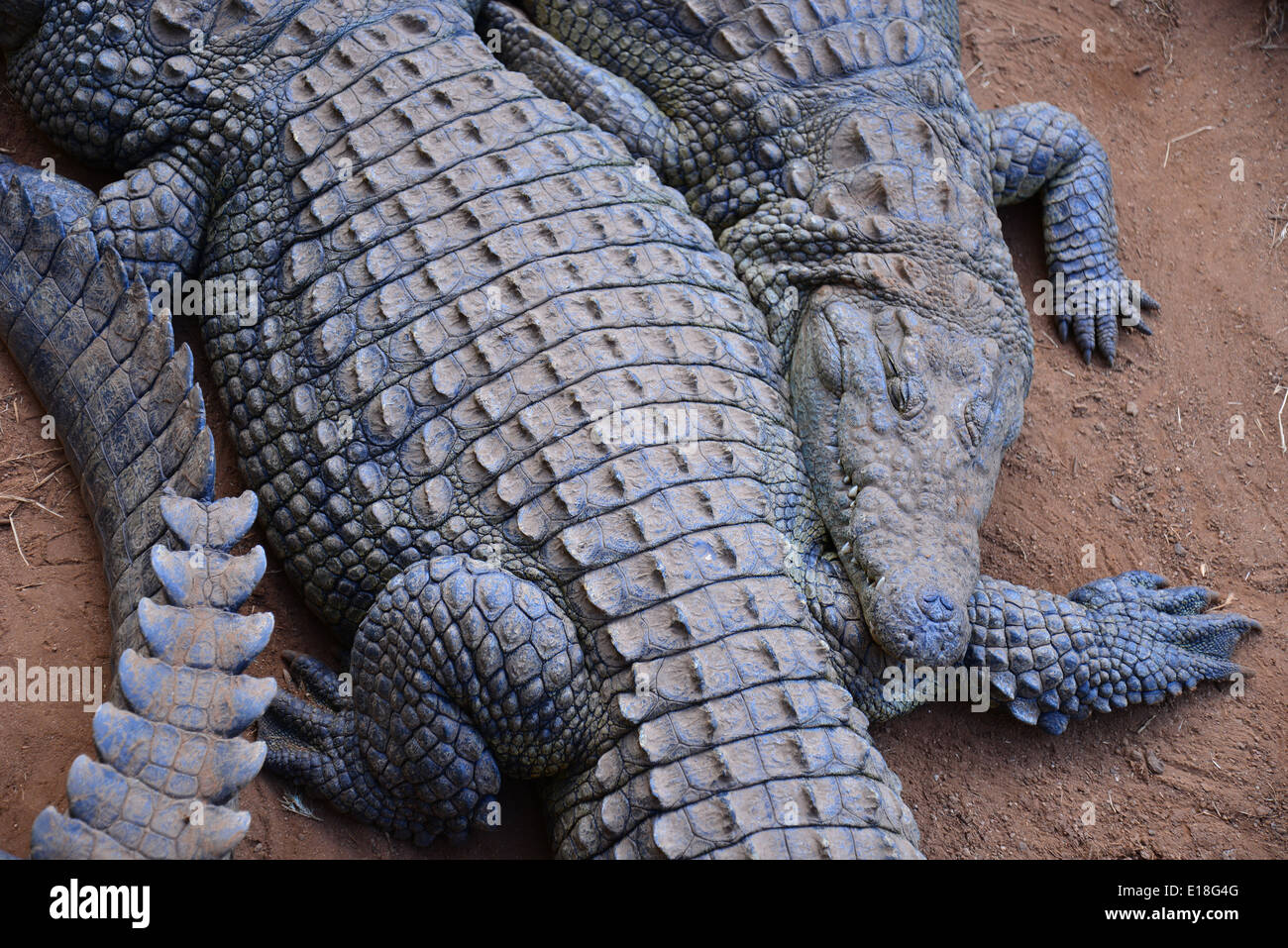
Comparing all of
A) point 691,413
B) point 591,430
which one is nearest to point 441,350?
point 591,430

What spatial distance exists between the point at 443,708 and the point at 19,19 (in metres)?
2.94

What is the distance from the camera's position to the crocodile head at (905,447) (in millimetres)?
3631

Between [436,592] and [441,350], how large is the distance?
2.54 ft

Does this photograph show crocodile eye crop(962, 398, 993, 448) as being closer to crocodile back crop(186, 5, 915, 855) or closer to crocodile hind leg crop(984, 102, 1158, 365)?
crocodile back crop(186, 5, 915, 855)

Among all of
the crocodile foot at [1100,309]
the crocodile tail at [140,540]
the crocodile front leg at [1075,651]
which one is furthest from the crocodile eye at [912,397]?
the crocodile tail at [140,540]

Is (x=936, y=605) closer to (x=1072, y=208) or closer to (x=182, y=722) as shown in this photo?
(x=182, y=722)

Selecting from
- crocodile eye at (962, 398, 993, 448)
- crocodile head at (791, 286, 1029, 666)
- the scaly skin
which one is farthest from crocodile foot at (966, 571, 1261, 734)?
the scaly skin

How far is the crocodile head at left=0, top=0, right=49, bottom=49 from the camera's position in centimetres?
414

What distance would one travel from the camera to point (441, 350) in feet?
11.9

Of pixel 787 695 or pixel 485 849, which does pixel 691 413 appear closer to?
pixel 787 695

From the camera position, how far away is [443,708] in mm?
3363

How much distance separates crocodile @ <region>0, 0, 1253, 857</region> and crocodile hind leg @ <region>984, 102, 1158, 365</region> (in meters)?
1.26

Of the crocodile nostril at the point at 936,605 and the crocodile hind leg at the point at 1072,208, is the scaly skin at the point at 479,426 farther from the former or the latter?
the crocodile hind leg at the point at 1072,208

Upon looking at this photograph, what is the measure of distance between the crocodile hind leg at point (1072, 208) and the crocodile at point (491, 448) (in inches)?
49.7
